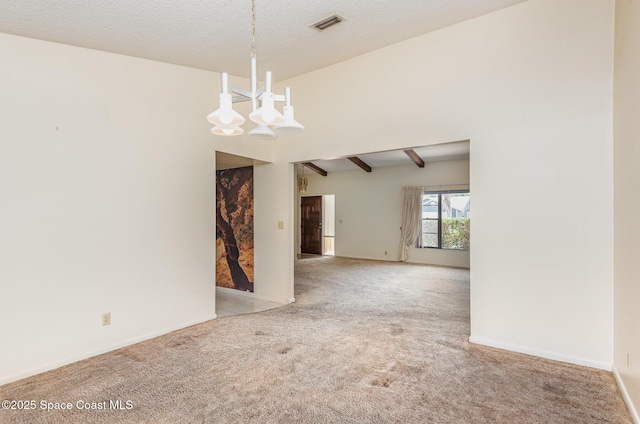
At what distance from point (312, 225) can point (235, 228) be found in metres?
5.99

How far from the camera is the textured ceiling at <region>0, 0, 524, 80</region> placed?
96.6 inches

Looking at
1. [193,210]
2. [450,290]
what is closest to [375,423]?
[193,210]

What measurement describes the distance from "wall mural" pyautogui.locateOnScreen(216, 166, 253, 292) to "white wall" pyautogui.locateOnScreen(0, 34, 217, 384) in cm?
132

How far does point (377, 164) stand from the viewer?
938 centimetres

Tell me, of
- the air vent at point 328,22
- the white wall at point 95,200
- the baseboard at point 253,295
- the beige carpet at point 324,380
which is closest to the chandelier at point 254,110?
the air vent at point 328,22

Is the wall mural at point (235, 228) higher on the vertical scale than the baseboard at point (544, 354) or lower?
higher

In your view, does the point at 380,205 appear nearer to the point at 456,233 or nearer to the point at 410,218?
the point at 410,218

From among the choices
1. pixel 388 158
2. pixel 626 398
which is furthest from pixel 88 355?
pixel 388 158

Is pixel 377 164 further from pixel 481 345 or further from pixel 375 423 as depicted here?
pixel 375 423

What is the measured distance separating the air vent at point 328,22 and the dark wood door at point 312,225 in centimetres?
817

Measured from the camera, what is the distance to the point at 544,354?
2863mm

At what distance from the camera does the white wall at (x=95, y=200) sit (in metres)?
2.53

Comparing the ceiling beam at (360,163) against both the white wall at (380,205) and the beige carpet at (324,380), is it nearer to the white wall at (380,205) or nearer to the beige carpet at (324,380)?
the white wall at (380,205)

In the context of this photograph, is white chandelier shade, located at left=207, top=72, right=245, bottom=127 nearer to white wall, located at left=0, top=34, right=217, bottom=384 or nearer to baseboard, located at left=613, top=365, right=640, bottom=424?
white wall, located at left=0, top=34, right=217, bottom=384
